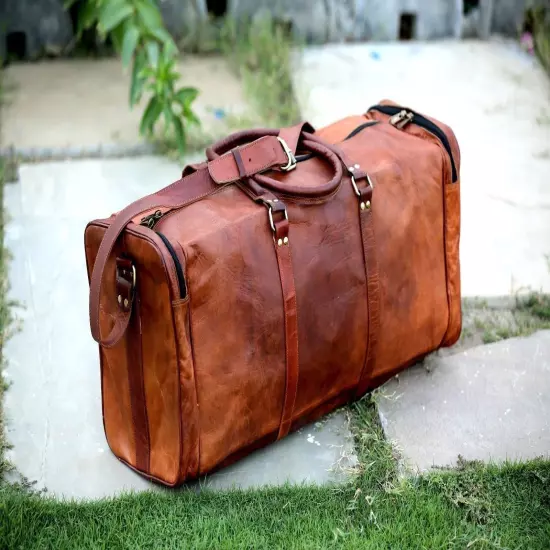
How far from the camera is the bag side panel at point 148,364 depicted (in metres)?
1.91

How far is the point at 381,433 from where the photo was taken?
236 centimetres

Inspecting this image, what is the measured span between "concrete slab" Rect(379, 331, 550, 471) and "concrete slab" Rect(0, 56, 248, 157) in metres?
1.63

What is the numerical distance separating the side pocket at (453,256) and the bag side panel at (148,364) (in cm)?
86

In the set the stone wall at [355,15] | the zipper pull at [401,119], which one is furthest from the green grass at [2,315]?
the stone wall at [355,15]

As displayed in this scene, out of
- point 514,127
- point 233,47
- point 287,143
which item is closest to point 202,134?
point 233,47

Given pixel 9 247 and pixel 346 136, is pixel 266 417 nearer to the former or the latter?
pixel 346 136

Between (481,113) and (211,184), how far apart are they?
211cm

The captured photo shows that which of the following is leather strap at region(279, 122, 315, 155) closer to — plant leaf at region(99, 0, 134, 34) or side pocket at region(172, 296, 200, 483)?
side pocket at region(172, 296, 200, 483)

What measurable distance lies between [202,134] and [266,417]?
1787mm

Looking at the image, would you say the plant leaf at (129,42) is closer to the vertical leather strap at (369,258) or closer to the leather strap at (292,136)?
the leather strap at (292,136)

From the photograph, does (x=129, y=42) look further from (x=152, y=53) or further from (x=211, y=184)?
(x=211, y=184)

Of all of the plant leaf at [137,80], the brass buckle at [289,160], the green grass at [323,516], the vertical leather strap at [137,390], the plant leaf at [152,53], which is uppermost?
the brass buckle at [289,160]

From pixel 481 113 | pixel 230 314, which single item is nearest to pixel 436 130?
pixel 230 314

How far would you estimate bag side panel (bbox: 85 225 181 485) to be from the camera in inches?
75.2
